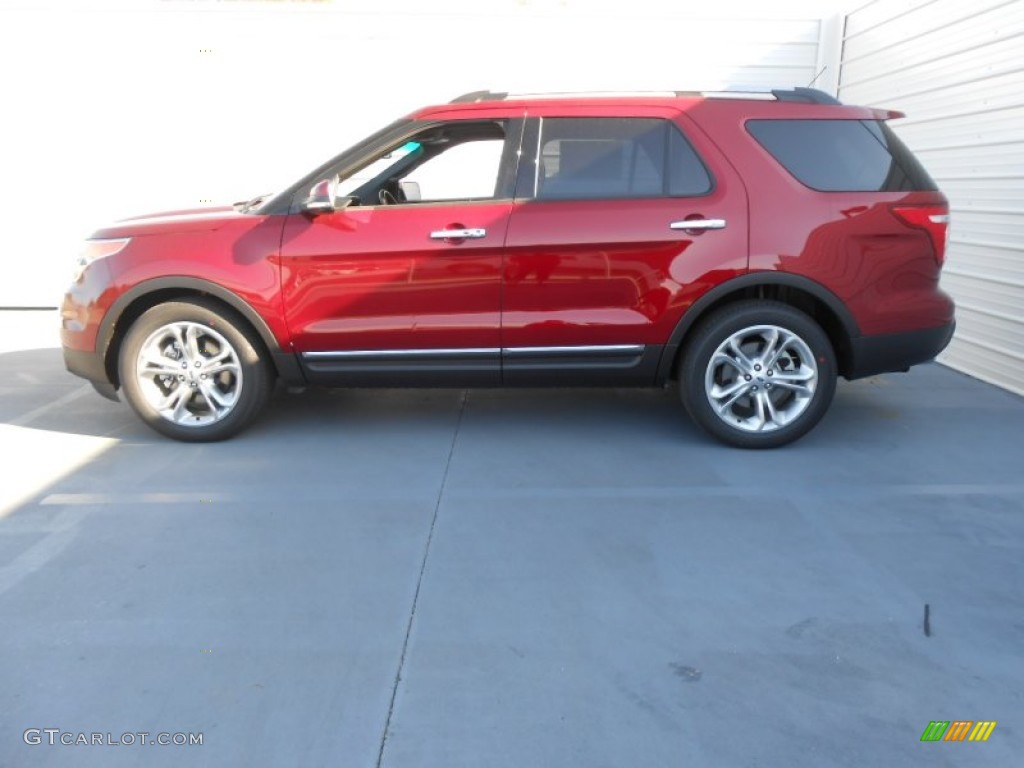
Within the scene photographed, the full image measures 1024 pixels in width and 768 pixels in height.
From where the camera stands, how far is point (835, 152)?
480 centimetres

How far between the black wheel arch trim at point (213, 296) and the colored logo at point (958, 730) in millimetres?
3586

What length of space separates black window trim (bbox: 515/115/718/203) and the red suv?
0.01 m

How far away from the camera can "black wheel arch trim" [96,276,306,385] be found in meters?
4.88

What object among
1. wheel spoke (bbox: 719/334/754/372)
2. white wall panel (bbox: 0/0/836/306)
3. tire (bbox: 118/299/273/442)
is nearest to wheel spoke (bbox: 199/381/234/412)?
tire (bbox: 118/299/273/442)

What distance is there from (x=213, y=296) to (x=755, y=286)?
9.90 feet

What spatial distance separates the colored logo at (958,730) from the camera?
102 inches

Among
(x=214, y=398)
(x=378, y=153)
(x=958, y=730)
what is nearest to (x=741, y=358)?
(x=378, y=153)

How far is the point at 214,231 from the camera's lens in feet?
16.1

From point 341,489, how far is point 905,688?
2671 millimetres

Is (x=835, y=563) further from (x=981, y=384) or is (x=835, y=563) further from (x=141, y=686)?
(x=981, y=384)

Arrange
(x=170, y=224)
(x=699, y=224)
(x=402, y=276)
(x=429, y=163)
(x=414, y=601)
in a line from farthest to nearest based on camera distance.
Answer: (x=429, y=163) → (x=170, y=224) → (x=402, y=276) → (x=699, y=224) → (x=414, y=601)

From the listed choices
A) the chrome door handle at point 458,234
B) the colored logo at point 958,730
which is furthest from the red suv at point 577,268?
the colored logo at point 958,730

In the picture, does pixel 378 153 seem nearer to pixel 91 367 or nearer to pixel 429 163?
pixel 429 163

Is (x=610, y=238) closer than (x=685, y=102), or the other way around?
(x=610, y=238)
